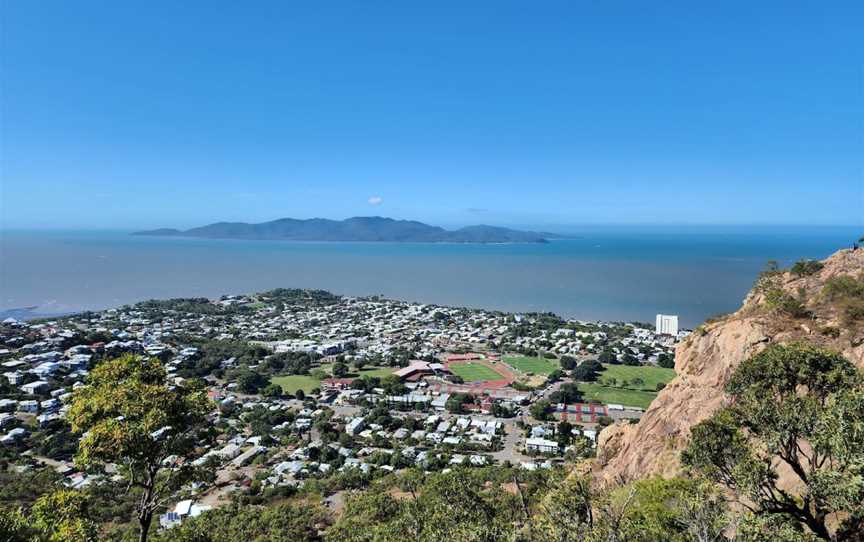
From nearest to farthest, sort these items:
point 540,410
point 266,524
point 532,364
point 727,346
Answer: point 727,346 → point 266,524 → point 540,410 → point 532,364

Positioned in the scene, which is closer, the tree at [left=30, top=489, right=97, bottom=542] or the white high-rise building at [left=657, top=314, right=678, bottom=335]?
the tree at [left=30, top=489, right=97, bottom=542]

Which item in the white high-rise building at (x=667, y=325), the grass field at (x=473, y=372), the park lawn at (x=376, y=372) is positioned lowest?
the park lawn at (x=376, y=372)

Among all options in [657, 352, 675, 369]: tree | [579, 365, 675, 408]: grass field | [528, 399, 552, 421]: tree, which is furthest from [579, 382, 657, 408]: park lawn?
[657, 352, 675, 369]: tree

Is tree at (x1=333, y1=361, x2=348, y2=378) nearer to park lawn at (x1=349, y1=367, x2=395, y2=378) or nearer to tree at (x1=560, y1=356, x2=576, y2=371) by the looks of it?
park lawn at (x1=349, y1=367, x2=395, y2=378)

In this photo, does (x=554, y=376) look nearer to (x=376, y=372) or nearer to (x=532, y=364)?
(x=532, y=364)

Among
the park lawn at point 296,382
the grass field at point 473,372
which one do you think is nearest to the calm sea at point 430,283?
the grass field at point 473,372

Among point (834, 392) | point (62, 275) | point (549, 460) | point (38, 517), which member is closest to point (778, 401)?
point (834, 392)

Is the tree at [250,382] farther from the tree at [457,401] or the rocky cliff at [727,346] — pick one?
the rocky cliff at [727,346]

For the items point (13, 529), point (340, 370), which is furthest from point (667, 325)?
point (13, 529)
